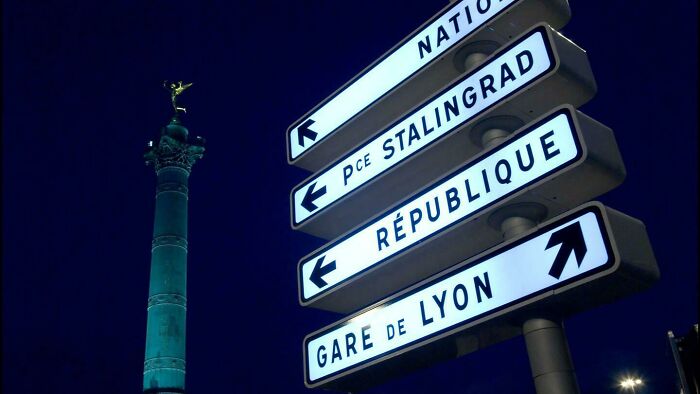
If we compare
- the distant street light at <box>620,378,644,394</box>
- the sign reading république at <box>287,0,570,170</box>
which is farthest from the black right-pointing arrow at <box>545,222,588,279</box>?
the distant street light at <box>620,378,644,394</box>

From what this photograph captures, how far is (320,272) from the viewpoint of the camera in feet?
22.3

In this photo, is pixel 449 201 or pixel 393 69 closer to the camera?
pixel 449 201

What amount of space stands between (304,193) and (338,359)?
2293mm

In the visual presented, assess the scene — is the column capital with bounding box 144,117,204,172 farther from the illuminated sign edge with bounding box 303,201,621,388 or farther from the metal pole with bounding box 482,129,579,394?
the metal pole with bounding box 482,129,579,394

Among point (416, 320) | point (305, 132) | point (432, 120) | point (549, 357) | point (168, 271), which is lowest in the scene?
point (549, 357)

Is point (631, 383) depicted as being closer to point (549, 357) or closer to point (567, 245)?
point (549, 357)

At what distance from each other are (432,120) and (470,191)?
3.94ft

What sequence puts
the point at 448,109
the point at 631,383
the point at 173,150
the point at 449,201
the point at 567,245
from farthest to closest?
1. the point at 173,150
2. the point at 631,383
3. the point at 448,109
4. the point at 449,201
5. the point at 567,245

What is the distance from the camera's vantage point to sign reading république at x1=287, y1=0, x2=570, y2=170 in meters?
6.79

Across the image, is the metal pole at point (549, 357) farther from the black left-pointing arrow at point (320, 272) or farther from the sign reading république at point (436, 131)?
the black left-pointing arrow at point (320, 272)

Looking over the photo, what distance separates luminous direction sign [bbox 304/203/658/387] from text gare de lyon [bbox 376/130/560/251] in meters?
0.61

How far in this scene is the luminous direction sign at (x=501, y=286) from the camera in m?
4.53

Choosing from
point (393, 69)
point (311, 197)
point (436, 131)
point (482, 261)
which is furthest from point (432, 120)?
point (482, 261)

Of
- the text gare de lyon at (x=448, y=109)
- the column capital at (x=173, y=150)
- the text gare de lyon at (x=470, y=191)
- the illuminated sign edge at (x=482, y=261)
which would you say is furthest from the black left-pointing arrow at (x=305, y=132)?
the column capital at (x=173, y=150)
